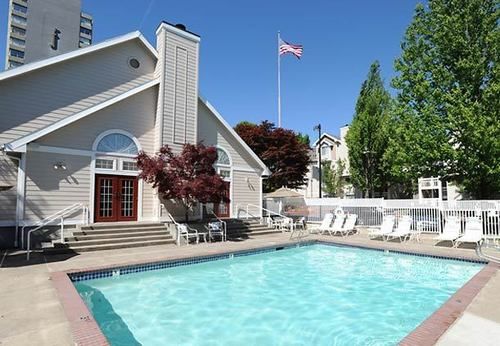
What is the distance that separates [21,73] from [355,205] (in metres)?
16.9

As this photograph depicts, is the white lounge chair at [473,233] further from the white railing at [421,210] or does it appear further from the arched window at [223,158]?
the arched window at [223,158]

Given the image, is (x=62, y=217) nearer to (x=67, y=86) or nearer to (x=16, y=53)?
(x=67, y=86)

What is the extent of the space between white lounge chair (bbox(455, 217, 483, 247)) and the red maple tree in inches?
373

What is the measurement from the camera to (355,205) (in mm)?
18969

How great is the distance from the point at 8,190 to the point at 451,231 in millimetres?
16930

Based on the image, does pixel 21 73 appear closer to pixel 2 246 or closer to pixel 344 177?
pixel 2 246

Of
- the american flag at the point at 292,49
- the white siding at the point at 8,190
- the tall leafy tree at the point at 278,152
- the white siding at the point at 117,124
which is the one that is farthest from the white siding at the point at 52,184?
the american flag at the point at 292,49

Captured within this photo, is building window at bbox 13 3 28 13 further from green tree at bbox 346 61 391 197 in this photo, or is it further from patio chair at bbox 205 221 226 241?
patio chair at bbox 205 221 226 241

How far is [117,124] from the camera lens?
14.8 metres

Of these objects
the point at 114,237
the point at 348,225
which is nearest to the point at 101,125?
the point at 114,237

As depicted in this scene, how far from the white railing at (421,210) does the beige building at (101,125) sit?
18.8ft

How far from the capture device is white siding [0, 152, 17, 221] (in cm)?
1195

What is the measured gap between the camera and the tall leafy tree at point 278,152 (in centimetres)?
2908

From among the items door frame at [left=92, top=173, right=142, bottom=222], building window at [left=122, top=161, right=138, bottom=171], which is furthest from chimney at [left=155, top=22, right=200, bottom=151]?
door frame at [left=92, top=173, right=142, bottom=222]
